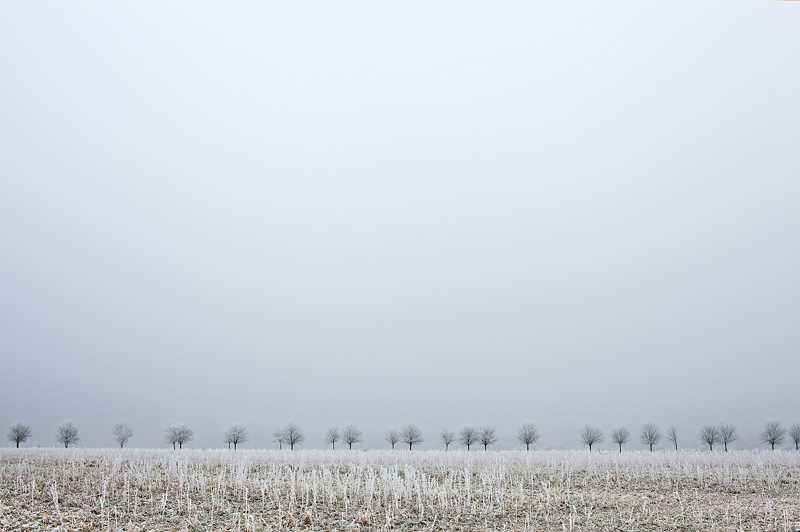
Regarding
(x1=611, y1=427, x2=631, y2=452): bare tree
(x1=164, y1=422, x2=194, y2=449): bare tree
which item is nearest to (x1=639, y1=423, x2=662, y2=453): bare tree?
(x1=611, y1=427, x2=631, y2=452): bare tree

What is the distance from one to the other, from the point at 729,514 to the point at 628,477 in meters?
7.99

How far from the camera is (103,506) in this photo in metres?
18.3

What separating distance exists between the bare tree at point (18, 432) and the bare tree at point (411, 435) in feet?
186

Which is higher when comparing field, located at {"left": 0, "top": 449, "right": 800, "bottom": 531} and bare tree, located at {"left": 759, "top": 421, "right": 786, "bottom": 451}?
field, located at {"left": 0, "top": 449, "right": 800, "bottom": 531}

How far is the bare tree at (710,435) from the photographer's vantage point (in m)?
72.4

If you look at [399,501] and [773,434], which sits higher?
[399,501]

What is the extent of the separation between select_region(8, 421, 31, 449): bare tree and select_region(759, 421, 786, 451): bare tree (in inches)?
4198

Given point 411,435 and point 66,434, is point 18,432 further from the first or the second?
point 411,435

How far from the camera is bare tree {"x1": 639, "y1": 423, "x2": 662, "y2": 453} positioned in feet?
257

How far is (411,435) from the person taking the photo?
8288cm

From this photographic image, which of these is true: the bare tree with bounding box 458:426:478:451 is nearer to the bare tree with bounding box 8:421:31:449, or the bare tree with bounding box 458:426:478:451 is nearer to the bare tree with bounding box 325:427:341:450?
the bare tree with bounding box 325:427:341:450

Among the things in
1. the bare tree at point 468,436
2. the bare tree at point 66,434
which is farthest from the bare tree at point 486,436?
the bare tree at point 66,434

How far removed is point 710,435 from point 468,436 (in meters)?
34.9

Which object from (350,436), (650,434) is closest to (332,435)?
(350,436)
